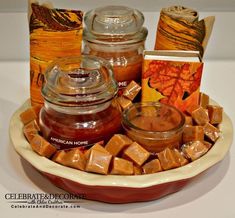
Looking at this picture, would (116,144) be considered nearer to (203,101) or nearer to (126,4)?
(203,101)

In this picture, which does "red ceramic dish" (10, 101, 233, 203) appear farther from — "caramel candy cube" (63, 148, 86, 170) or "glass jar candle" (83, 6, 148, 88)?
"glass jar candle" (83, 6, 148, 88)

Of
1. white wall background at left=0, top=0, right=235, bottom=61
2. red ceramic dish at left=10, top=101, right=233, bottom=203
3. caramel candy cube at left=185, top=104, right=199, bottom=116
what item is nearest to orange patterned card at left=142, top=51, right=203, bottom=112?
caramel candy cube at left=185, top=104, right=199, bottom=116

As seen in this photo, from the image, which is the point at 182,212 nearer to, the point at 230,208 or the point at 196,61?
the point at 230,208

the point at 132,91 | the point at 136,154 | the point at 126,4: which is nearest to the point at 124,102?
the point at 132,91

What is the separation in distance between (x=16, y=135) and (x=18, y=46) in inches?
16.3

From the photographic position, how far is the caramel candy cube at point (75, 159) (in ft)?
2.14

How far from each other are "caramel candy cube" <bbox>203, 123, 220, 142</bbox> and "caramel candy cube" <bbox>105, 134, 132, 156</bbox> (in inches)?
5.3

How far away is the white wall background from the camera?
3.44ft

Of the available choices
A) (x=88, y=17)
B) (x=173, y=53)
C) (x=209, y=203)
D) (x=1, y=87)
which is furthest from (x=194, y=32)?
(x=1, y=87)

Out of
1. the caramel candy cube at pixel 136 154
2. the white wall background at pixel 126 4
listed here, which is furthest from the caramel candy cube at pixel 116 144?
the white wall background at pixel 126 4

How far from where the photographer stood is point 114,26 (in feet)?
2.63

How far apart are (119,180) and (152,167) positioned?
0.06m

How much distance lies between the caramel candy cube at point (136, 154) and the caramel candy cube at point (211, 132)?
12 cm

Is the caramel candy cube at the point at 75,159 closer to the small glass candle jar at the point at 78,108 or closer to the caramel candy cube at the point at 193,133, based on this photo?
the small glass candle jar at the point at 78,108
